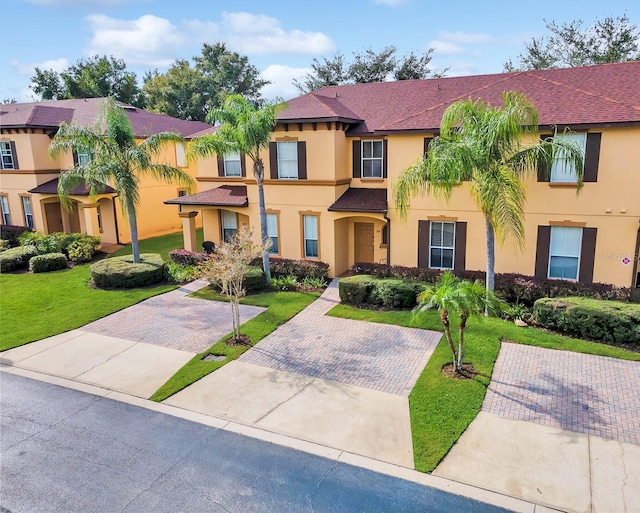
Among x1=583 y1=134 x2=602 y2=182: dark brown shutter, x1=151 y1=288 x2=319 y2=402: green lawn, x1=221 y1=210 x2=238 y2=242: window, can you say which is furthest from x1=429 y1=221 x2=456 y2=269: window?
x1=221 y1=210 x2=238 y2=242: window

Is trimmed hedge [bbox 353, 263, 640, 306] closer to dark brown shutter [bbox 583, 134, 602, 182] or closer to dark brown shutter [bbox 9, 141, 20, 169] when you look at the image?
dark brown shutter [bbox 583, 134, 602, 182]

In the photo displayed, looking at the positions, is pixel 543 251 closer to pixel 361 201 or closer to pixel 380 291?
pixel 380 291

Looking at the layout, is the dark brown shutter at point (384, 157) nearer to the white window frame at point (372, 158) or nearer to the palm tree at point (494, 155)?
the white window frame at point (372, 158)

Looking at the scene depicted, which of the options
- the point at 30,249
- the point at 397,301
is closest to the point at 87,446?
the point at 397,301

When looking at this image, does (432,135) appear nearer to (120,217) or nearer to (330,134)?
(330,134)

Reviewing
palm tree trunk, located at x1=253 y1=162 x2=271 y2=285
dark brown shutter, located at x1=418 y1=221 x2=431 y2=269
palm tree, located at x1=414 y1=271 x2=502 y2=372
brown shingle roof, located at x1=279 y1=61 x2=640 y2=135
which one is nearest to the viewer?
palm tree, located at x1=414 y1=271 x2=502 y2=372

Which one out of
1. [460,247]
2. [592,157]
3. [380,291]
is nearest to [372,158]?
[460,247]

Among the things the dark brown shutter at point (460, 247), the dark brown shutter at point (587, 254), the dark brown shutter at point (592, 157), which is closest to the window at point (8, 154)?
the dark brown shutter at point (460, 247)
